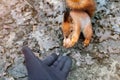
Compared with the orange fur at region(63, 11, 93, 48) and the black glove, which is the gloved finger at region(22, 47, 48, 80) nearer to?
the black glove

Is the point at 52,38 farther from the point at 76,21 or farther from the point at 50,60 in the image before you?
the point at 50,60

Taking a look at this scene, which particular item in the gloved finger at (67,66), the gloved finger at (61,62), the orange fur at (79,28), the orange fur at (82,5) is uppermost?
the orange fur at (82,5)

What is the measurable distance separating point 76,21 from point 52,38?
Answer: 0.20 m

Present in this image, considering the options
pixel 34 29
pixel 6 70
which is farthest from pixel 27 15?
pixel 6 70

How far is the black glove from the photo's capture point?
1.67 meters

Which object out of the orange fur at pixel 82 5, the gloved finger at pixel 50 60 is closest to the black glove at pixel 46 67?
the gloved finger at pixel 50 60

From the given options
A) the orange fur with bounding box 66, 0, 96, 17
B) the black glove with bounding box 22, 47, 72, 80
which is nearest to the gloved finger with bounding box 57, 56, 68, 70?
the black glove with bounding box 22, 47, 72, 80

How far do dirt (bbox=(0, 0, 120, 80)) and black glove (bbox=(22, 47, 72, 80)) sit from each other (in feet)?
0.53

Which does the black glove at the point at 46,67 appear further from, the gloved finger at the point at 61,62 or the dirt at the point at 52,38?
the dirt at the point at 52,38

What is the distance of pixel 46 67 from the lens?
173 cm

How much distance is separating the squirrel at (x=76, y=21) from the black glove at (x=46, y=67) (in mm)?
159

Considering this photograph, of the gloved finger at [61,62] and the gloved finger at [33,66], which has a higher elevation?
the gloved finger at [33,66]

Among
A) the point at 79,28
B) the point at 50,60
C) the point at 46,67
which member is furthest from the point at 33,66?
the point at 79,28

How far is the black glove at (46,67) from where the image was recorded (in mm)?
1670
